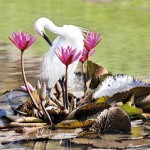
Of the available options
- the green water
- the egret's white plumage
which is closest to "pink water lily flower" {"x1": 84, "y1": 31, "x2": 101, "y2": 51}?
the egret's white plumage

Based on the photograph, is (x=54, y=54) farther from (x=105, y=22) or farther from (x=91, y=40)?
(x=105, y=22)

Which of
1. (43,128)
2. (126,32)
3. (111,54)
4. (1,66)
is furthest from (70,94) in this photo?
(126,32)

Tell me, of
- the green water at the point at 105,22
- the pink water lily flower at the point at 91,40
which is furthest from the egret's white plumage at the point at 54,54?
the green water at the point at 105,22

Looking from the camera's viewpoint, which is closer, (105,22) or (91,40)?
(91,40)

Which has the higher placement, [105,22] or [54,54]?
[105,22]

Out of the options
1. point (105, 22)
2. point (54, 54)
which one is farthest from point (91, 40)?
point (105, 22)

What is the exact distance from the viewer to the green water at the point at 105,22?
8203 mm

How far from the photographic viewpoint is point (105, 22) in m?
11.6

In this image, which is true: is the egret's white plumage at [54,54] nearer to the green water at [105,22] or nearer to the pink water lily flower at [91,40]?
the pink water lily flower at [91,40]

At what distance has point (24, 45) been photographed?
4.56 m

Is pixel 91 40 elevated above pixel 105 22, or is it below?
below

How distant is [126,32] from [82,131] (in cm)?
624

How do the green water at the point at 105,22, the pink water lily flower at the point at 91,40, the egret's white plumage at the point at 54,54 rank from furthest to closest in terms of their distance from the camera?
1. the green water at the point at 105,22
2. the egret's white plumage at the point at 54,54
3. the pink water lily flower at the point at 91,40

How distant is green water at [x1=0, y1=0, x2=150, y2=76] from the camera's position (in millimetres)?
8203
